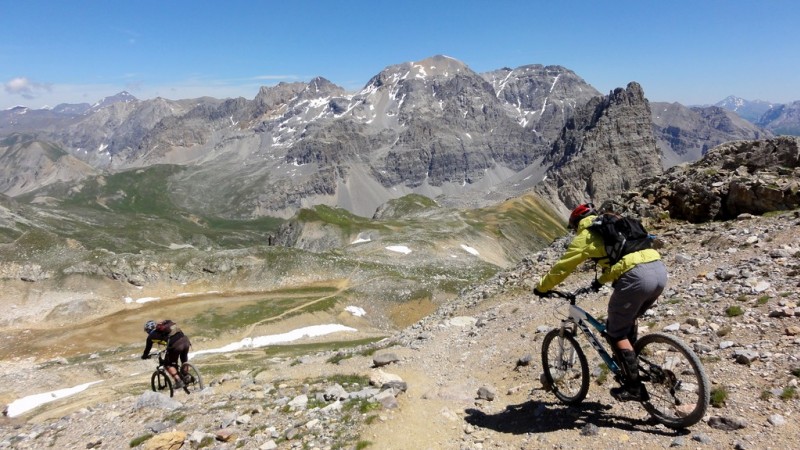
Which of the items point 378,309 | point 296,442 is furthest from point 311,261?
point 296,442

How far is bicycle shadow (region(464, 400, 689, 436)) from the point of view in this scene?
10948 mm

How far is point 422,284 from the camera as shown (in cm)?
8775

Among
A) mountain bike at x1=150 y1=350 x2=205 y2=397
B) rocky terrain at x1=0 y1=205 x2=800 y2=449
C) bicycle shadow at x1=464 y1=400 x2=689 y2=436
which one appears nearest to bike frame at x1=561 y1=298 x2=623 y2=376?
rocky terrain at x1=0 y1=205 x2=800 y2=449

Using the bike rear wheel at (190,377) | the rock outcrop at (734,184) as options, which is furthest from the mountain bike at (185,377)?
the rock outcrop at (734,184)

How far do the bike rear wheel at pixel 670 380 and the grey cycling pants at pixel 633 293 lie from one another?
73cm

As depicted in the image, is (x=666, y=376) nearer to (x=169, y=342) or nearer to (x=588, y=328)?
(x=588, y=328)

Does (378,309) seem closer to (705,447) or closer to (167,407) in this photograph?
(167,407)

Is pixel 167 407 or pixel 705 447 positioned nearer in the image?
pixel 705 447

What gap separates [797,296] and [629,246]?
7745mm

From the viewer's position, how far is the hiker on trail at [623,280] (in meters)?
10.2

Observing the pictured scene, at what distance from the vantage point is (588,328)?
39.8 ft

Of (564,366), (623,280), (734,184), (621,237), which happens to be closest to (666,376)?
(623,280)

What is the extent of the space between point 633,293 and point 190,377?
21474mm

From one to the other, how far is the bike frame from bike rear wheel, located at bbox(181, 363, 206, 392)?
1871cm
